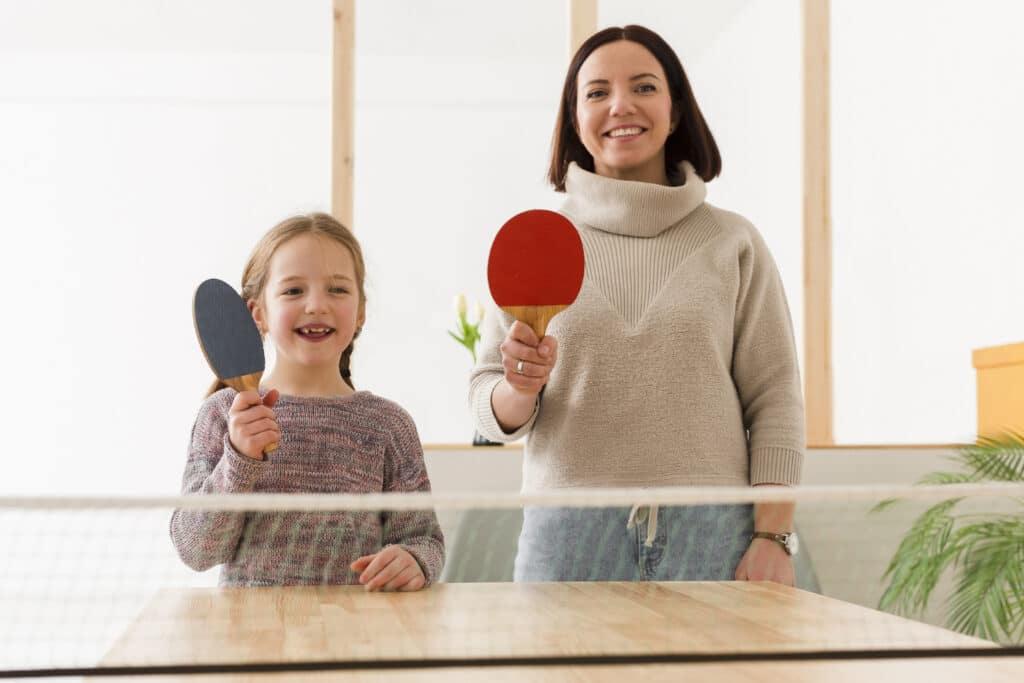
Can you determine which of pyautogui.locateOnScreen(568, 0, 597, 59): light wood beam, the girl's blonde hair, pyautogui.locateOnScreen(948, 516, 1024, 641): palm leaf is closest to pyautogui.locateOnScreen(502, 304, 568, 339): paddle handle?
the girl's blonde hair

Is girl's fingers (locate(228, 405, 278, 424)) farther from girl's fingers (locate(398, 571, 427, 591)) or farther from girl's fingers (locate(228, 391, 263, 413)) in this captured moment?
girl's fingers (locate(398, 571, 427, 591))

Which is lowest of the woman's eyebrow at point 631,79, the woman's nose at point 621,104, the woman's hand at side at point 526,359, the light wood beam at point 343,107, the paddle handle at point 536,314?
the woman's hand at side at point 526,359

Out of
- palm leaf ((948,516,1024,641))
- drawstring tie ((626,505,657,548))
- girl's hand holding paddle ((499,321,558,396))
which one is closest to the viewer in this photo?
girl's hand holding paddle ((499,321,558,396))

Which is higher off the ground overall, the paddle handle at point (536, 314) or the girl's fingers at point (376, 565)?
the paddle handle at point (536, 314)

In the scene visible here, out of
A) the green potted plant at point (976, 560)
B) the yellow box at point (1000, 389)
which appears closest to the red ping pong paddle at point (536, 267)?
the green potted plant at point (976, 560)

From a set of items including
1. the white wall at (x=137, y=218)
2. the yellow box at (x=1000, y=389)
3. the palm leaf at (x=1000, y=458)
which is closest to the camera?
the palm leaf at (x=1000, y=458)

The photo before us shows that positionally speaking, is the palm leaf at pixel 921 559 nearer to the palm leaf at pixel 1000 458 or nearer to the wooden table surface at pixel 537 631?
the palm leaf at pixel 1000 458

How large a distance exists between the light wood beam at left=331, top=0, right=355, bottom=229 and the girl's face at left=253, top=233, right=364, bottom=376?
2663 mm

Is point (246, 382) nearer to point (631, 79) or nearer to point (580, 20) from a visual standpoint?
point (631, 79)

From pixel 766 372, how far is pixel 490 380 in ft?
1.56

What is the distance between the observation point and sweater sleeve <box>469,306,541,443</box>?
1.91 m

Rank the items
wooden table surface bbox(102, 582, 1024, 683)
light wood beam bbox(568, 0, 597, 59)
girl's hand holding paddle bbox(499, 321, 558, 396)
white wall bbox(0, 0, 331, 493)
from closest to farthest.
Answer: wooden table surface bbox(102, 582, 1024, 683), girl's hand holding paddle bbox(499, 321, 558, 396), light wood beam bbox(568, 0, 597, 59), white wall bbox(0, 0, 331, 493)

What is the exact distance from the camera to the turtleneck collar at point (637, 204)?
6.59ft

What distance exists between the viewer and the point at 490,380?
1.96 m
